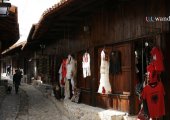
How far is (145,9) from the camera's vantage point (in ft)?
29.5

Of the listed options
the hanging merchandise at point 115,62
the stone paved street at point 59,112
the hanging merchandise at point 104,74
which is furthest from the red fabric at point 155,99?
the hanging merchandise at point 104,74

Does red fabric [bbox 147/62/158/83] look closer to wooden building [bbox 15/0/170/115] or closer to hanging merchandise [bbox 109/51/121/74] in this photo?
wooden building [bbox 15/0/170/115]

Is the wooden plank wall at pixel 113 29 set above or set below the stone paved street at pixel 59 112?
above

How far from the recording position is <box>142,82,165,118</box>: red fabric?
8289 mm

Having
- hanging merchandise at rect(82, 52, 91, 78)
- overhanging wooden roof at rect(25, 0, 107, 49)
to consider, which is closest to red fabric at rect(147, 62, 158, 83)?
overhanging wooden roof at rect(25, 0, 107, 49)

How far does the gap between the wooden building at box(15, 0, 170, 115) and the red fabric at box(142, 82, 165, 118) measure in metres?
0.19

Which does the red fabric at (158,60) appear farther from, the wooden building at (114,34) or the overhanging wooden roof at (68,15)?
the overhanging wooden roof at (68,15)

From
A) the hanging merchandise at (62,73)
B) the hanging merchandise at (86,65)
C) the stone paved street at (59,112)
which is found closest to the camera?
the stone paved street at (59,112)

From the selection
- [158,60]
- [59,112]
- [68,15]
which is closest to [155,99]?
[158,60]

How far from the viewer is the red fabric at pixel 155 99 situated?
8.29 m

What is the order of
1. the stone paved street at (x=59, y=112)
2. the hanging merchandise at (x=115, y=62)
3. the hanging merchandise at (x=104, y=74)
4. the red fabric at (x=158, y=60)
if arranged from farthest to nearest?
the hanging merchandise at (x=104, y=74) < the hanging merchandise at (x=115, y=62) < the stone paved street at (x=59, y=112) < the red fabric at (x=158, y=60)

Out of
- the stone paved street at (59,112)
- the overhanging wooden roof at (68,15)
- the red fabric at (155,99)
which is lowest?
the stone paved street at (59,112)

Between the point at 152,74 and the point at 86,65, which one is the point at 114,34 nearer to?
the point at 86,65

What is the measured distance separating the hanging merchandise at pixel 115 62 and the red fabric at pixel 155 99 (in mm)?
2269
